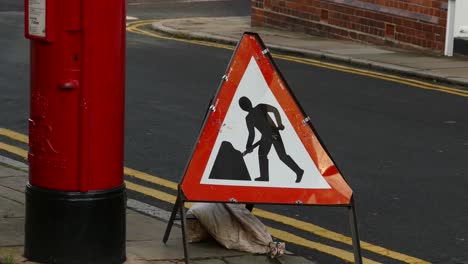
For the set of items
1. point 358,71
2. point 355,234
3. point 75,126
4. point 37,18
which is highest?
point 37,18

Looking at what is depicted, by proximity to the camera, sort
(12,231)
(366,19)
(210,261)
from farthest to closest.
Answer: (366,19), (12,231), (210,261)

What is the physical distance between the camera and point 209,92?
14250 millimetres

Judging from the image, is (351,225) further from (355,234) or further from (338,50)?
(338,50)

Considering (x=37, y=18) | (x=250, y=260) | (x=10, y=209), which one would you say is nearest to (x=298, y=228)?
(x=250, y=260)

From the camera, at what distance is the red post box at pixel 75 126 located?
21.1 ft

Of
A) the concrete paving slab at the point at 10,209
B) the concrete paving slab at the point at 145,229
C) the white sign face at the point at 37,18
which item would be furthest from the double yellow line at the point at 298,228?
the white sign face at the point at 37,18

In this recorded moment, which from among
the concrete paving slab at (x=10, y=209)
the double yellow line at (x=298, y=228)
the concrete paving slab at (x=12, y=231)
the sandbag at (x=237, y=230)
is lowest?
the double yellow line at (x=298, y=228)

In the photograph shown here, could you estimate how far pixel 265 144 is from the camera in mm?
6895

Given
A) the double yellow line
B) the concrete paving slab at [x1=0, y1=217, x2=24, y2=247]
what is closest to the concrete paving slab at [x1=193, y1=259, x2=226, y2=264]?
the double yellow line

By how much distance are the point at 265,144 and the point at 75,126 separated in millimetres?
1095

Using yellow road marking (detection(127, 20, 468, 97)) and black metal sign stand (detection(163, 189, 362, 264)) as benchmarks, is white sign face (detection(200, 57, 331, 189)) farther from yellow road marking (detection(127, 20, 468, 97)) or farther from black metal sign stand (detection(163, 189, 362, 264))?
yellow road marking (detection(127, 20, 468, 97))

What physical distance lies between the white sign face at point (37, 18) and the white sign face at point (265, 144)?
1141 millimetres

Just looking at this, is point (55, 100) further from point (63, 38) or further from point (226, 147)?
point (226, 147)

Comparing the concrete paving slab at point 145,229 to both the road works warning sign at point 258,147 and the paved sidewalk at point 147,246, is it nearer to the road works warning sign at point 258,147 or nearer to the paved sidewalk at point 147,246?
the paved sidewalk at point 147,246
